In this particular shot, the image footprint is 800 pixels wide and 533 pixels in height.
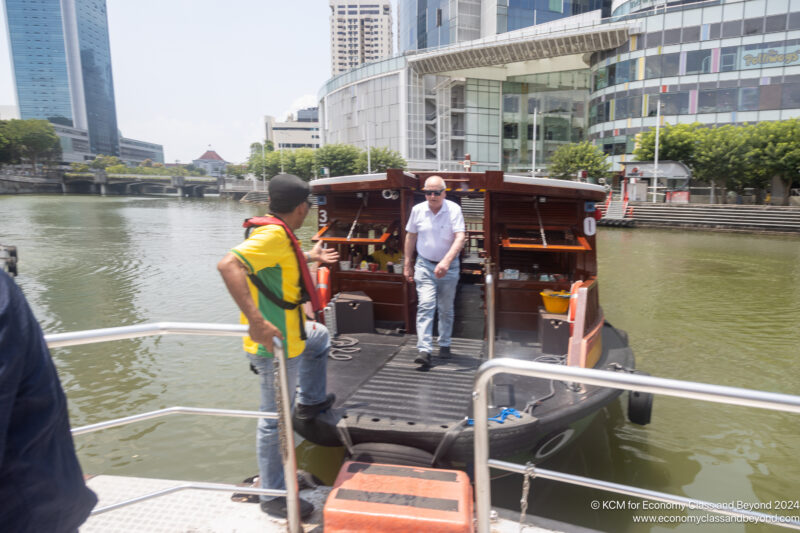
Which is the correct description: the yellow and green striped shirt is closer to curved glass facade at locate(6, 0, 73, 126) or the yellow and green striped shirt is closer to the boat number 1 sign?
the boat number 1 sign

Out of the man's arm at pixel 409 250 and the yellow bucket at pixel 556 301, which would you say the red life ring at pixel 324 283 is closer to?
the man's arm at pixel 409 250

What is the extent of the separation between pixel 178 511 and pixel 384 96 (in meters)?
74.2

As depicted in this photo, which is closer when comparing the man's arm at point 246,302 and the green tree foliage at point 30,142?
the man's arm at point 246,302

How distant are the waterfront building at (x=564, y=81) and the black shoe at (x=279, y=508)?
164 ft

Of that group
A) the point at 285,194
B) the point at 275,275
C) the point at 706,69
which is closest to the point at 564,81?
the point at 706,69

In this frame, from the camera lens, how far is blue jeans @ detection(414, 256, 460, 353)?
5.79 m

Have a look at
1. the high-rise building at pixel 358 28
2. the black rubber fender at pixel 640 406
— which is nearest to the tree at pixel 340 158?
the black rubber fender at pixel 640 406

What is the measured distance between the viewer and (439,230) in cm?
573

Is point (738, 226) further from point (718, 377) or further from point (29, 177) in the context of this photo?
point (29, 177)

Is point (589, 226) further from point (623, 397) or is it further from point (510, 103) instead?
point (510, 103)

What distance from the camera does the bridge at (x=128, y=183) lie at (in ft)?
327

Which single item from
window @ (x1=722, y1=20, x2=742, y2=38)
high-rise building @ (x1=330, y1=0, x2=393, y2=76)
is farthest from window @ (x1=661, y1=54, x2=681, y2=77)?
high-rise building @ (x1=330, y1=0, x2=393, y2=76)

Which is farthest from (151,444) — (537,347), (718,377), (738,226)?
(738,226)

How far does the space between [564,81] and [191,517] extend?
233 ft
